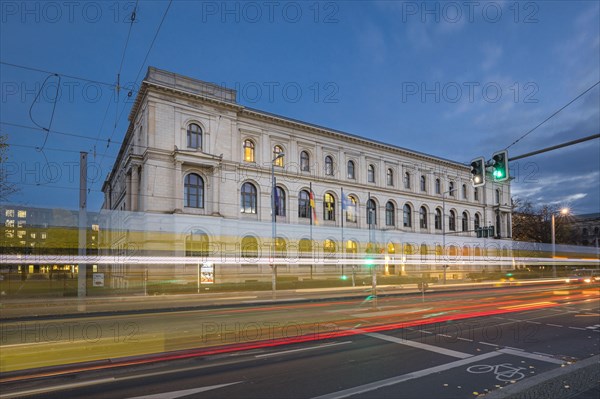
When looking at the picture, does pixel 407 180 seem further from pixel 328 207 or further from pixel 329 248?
pixel 329 248

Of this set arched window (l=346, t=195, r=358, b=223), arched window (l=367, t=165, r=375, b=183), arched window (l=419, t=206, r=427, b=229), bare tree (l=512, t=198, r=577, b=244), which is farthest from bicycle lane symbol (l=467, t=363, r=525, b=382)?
bare tree (l=512, t=198, r=577, b=244)

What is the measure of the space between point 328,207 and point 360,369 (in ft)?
135

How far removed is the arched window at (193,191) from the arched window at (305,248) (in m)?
12.3

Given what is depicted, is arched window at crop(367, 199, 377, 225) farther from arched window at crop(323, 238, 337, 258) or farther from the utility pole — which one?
the utility pole

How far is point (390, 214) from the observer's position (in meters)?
55.8

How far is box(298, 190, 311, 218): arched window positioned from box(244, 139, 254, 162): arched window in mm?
7644

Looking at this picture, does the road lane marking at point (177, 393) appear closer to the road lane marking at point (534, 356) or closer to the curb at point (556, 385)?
the curb at point (556, 385)

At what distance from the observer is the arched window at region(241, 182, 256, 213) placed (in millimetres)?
41750

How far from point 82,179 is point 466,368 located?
19.1 m

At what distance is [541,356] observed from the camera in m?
8.99

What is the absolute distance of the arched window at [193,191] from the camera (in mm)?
37406

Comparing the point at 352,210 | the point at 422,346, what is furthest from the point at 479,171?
the point at 352,210

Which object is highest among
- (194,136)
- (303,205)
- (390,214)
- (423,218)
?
(194,136)

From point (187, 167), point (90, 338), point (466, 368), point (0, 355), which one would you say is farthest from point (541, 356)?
point (187, 167)
